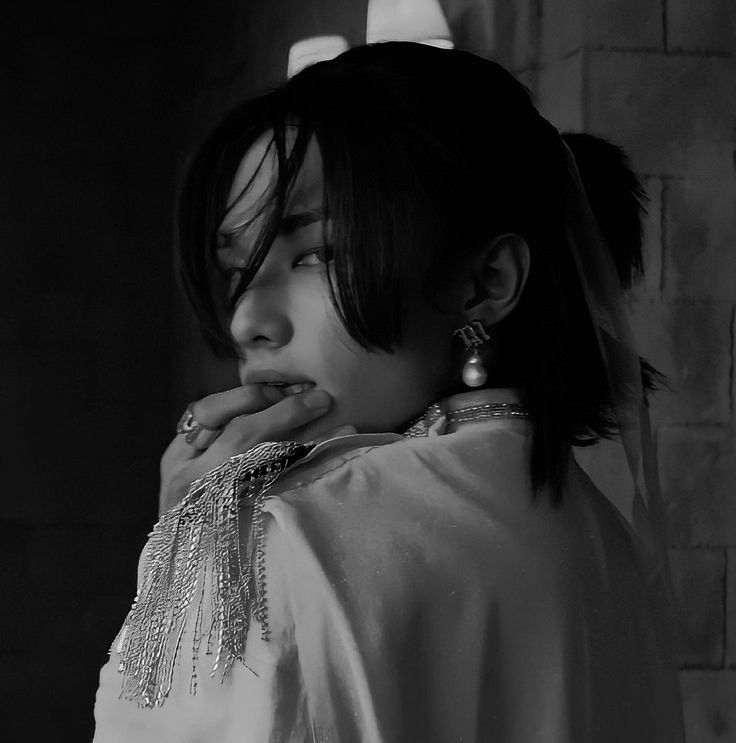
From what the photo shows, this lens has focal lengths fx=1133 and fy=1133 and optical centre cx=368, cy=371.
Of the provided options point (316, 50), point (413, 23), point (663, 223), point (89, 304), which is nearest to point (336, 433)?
point (663, 223)

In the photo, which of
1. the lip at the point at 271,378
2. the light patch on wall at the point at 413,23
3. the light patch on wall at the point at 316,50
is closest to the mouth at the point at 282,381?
the lip at the point at 271,378

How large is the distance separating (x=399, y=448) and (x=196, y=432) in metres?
0.24

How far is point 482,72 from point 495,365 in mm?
183

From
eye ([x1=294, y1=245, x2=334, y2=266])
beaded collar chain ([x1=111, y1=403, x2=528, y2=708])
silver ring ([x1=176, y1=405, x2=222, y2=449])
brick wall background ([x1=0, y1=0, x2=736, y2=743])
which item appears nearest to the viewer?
beaded collar chain ([x1=111, y1=403, x2=528, y2=708])

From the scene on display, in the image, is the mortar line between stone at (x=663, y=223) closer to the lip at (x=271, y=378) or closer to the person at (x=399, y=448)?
the person at (x=399, y=448)

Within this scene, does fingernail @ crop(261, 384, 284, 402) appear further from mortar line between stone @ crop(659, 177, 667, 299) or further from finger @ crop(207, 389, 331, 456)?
mortar line between stone @ crop(659, 177, 667, 299)

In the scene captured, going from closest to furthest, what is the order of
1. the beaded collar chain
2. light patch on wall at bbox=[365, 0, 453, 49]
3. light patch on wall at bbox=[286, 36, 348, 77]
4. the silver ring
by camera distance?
the beaded collar chain, the silver ring, light patch on wall at bbox=[365, 0, 453, 49], light patch on wall at bbox=[286, 36, 348, 77]

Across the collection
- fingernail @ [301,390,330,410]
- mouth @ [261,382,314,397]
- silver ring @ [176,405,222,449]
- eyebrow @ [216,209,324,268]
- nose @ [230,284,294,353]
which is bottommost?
silver ring @ [176,405,222,449]

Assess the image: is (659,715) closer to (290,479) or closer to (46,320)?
(290,479)

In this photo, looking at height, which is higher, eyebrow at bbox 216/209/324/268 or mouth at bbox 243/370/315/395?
eyebrow at bbox 216/209/324/268

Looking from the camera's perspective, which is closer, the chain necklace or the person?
the person

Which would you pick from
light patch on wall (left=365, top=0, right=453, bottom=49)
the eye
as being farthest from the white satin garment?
light patch on wall (left=365, top=0, right=453, bottom=49)

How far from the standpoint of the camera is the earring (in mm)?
676

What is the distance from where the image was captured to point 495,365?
2.30 ft
